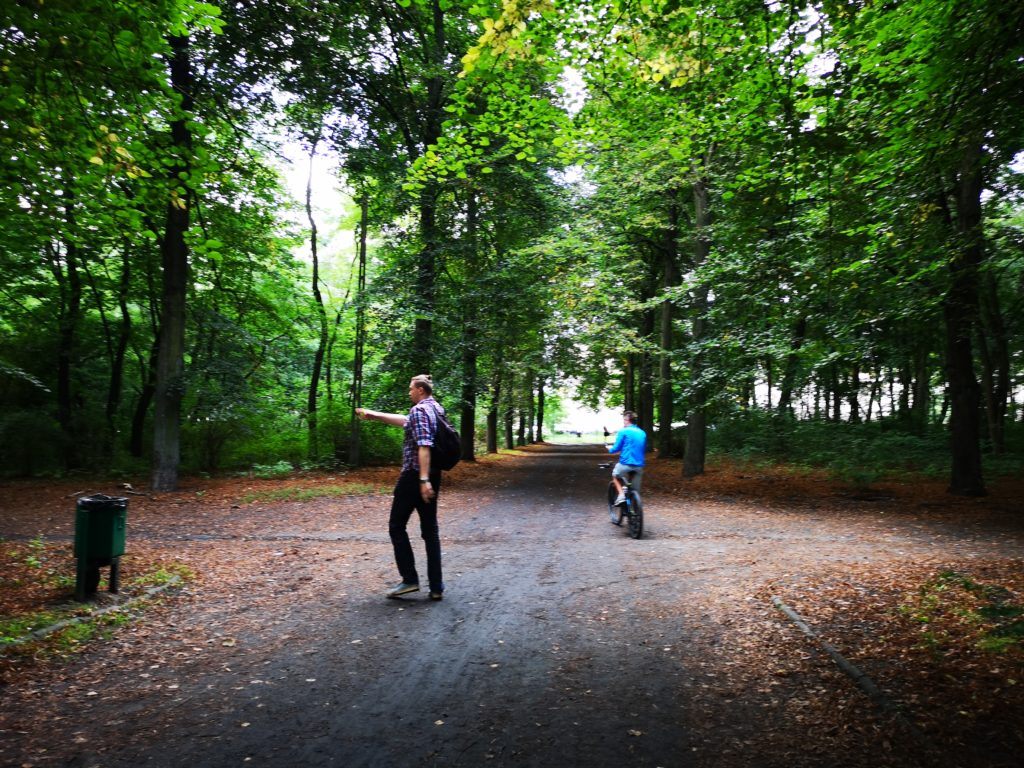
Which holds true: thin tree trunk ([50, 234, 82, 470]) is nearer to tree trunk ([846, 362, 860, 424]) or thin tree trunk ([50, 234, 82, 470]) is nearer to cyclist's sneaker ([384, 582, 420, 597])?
cyclist's sneaker ([384, 582, 420, 597])

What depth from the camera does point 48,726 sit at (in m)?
3.33

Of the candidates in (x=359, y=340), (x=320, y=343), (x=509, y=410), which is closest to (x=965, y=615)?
(x=359, y=340)

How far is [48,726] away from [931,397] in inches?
1487

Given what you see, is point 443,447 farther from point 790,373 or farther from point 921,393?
point 921,393

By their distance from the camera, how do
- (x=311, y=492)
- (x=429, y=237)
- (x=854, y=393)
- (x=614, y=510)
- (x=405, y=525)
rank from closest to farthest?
(x=405, y=525) < (x=614, y=510) < (x=311, y=492) < (x=429, y=237) < (x=854, y=393)

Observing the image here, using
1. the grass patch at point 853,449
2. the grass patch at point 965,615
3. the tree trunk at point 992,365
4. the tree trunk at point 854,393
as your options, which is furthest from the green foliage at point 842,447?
the grass patch at point 965,615

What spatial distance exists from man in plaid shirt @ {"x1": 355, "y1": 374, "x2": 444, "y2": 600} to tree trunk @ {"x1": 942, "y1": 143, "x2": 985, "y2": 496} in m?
10.3

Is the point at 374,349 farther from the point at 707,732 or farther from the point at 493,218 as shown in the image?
the point at 707,732

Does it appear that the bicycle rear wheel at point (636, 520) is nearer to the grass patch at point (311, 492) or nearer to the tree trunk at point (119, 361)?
the grass patch at point (311, 492)

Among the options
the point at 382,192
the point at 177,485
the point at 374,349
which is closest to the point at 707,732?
the point at 177,485

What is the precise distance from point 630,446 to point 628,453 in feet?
0.41

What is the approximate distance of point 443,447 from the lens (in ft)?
18.7

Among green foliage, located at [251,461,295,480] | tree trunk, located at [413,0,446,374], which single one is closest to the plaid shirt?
tree trunk, located at [413,0,446,374]

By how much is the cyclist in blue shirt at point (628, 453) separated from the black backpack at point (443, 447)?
4.26 metres
